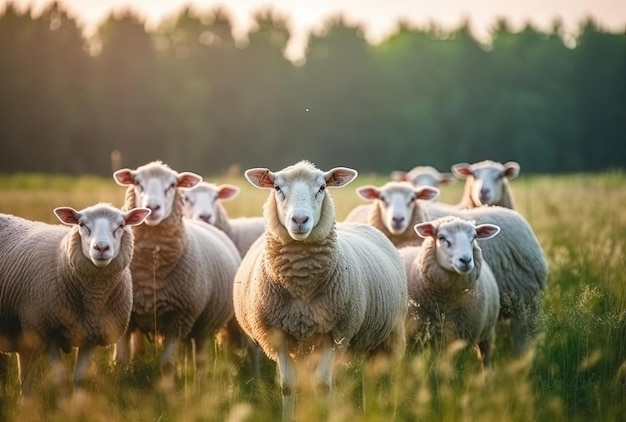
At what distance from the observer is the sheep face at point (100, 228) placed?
21.3 ft

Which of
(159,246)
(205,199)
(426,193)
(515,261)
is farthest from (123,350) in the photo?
(515,261)

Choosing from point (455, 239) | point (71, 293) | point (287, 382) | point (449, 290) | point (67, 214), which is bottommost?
point (287, 382)


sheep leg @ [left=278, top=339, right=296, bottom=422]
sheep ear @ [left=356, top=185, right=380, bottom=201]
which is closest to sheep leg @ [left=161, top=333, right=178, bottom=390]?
sheep leg @ [left=278, top=339, right=296, bottom=422]

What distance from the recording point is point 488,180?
10984 millimetres

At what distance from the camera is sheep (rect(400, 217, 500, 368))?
7652 mm

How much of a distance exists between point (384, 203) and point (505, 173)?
1.98m

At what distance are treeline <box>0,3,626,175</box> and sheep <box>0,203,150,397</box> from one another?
3544cm

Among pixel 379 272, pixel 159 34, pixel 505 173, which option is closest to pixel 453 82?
pixel 159 34

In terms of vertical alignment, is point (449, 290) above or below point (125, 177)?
below

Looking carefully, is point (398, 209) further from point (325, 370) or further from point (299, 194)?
point (325, 370)

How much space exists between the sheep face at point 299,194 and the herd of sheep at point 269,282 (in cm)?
→ 1

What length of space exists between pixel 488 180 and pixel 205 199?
3.21m

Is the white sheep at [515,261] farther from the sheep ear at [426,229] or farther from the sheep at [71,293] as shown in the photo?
the sheep at [71,293]

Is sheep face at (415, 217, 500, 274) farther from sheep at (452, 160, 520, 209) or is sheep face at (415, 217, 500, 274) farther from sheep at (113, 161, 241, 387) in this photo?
sheep at (452, 160, 520, 209)
